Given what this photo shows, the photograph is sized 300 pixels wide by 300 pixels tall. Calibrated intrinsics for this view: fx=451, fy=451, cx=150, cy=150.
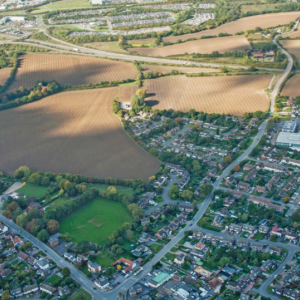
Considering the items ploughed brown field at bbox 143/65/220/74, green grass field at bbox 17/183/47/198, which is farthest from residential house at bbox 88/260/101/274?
ploughed brown field at bbox 143/65/220/74

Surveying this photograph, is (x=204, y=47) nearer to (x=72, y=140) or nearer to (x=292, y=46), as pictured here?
(x=292, y=46)

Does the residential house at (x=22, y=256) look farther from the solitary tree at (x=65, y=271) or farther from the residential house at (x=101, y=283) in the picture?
the residential house at (x=101, y=283)

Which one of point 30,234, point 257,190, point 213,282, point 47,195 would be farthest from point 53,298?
point 257,190

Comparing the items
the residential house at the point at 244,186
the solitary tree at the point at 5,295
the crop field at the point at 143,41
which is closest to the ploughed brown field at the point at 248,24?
the crop field at the point at 143,41

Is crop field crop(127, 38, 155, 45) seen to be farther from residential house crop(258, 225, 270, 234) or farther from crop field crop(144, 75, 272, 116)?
residential house crop(258, 225, 270, 234)

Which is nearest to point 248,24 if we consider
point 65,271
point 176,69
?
point 176,69

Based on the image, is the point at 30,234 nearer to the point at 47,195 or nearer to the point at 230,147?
the point at 47,195
